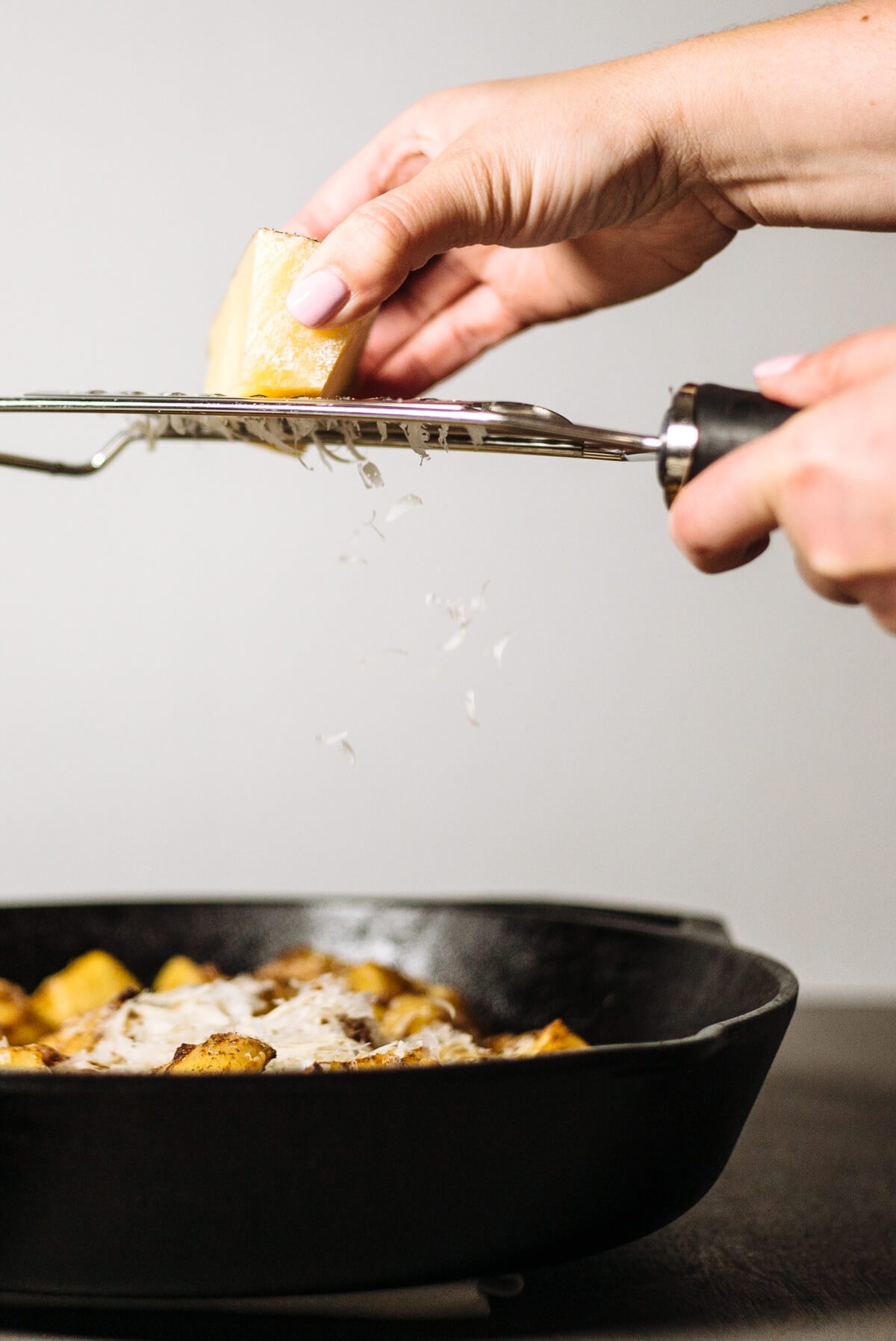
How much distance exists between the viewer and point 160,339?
2.48m

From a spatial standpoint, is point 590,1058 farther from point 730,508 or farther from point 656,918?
point 656,918

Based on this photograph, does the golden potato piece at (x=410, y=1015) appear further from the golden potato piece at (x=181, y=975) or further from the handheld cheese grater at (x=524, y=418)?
the handheld cheese grater at (x=524, y=418)

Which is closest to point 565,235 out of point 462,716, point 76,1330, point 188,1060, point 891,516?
point 891,516

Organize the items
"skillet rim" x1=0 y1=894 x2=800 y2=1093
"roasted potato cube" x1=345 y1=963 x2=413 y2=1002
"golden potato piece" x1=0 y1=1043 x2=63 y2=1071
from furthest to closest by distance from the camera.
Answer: "roasted potato cube" x1=345 y1=963 x2=413 y2=1002 → "golden potato piece" x1=0 y1=1043 x2=63 y2=1071 → "skillet rim" x1=0 y1=894 x2=800 y2=1093

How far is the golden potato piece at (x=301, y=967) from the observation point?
1008 millimetres

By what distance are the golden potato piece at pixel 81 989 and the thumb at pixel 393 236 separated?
513mm

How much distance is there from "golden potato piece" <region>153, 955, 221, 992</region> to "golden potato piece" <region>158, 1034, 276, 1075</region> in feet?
0.98

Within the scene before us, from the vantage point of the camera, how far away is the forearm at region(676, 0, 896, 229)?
921mm

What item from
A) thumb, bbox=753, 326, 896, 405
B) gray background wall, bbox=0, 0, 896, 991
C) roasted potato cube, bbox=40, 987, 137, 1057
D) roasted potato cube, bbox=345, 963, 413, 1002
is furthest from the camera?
gray background wall, bbox=0, 0, 896, 991

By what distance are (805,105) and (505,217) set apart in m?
0.22

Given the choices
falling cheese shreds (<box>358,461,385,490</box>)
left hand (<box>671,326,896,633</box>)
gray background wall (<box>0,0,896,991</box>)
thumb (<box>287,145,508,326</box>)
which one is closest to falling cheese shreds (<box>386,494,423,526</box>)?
falling cheese shreds (<box>358,461,385,490</box>)

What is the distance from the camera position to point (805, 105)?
95 cm

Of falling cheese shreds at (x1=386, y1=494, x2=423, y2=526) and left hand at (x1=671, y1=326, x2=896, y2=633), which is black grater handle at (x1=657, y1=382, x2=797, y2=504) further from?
falling cheese shreds at (x1=386, y1=494, x2=423, y2=526)

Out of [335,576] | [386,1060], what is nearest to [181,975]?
[386,1060]
